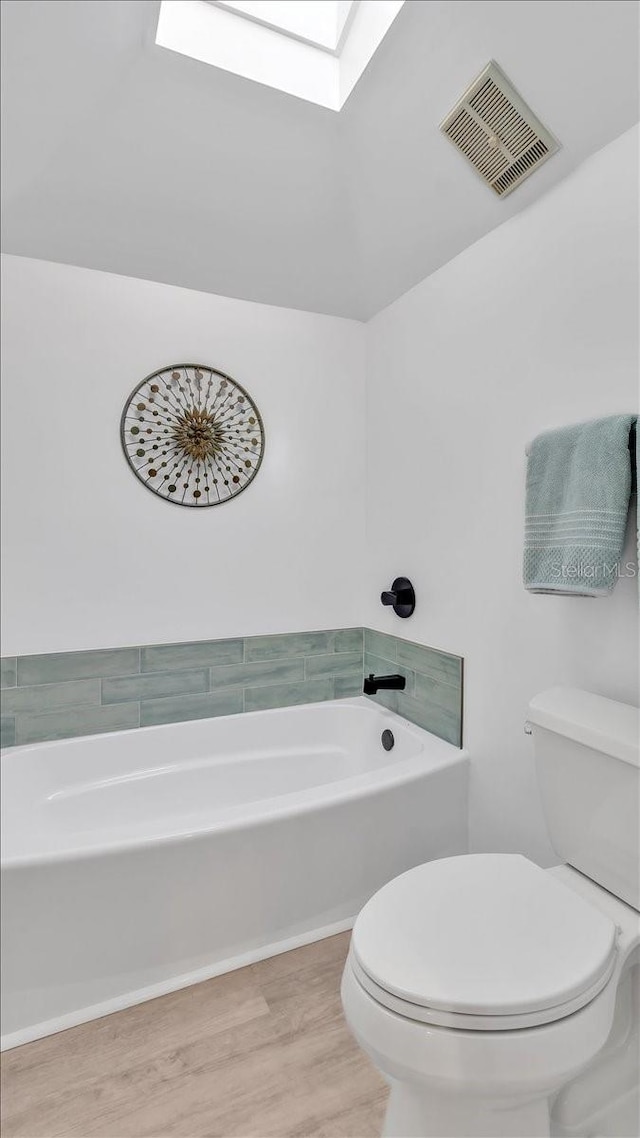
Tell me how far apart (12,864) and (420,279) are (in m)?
2.38

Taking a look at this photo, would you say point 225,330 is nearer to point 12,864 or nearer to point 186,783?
point 186,783

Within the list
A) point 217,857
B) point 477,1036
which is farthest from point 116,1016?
point 477,1036

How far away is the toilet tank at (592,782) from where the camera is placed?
1181mm

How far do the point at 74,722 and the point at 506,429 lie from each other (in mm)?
1925

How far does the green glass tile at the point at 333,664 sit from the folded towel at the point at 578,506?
49.7 inches

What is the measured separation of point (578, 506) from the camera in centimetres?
140

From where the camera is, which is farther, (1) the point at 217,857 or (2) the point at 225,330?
(2) the point at 225,330

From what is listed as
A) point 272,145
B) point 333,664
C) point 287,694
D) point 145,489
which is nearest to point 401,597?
point 333,664

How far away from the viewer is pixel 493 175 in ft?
5.46

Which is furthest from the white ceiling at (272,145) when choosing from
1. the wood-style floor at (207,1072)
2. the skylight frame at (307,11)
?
the wood-style floor at (207,1072)

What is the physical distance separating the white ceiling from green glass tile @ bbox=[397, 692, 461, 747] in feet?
5.62

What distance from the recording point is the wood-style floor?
1.22 m

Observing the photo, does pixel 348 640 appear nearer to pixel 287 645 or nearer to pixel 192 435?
pixel 287 645

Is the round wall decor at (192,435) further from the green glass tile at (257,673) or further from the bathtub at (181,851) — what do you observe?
the bathtub at (181,851)
